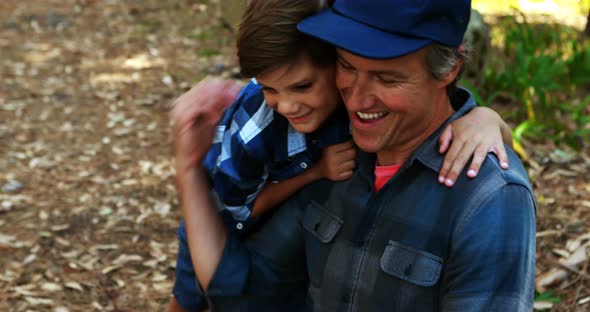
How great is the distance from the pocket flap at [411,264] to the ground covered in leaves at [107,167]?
139 cm

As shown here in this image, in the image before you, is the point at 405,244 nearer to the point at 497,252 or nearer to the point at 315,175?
the point at 497,252

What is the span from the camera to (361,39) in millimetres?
1687

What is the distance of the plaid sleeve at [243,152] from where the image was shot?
7.21 ft

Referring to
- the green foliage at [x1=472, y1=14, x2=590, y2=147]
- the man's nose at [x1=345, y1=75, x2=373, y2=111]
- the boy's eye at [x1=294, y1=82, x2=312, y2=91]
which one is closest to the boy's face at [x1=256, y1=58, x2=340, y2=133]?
the boy's eye at [x1=294, y1=82, x2=312, y2=91]

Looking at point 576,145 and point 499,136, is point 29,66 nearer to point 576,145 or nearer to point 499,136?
point 576,145

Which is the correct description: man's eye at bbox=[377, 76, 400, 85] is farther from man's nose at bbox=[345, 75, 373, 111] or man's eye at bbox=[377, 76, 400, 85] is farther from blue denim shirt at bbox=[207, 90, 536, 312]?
blue denim shirt at bbox=[207, 90, 536, 312]

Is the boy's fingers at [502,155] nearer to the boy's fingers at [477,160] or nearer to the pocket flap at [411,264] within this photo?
the boy's fingers at [477,160]

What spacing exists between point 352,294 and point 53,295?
6.09 feet

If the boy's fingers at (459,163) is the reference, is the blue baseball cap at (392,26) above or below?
above

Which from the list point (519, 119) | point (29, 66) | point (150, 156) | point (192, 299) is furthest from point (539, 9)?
point (192, 299)

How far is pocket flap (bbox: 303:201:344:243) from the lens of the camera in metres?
2.08

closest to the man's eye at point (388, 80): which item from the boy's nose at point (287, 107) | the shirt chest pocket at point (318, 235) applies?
the boy's nose at point (287, 107)

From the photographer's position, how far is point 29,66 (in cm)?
614

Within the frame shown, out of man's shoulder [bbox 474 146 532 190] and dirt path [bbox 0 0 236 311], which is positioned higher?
man's shoulder [bbox 474 146 532 190]
